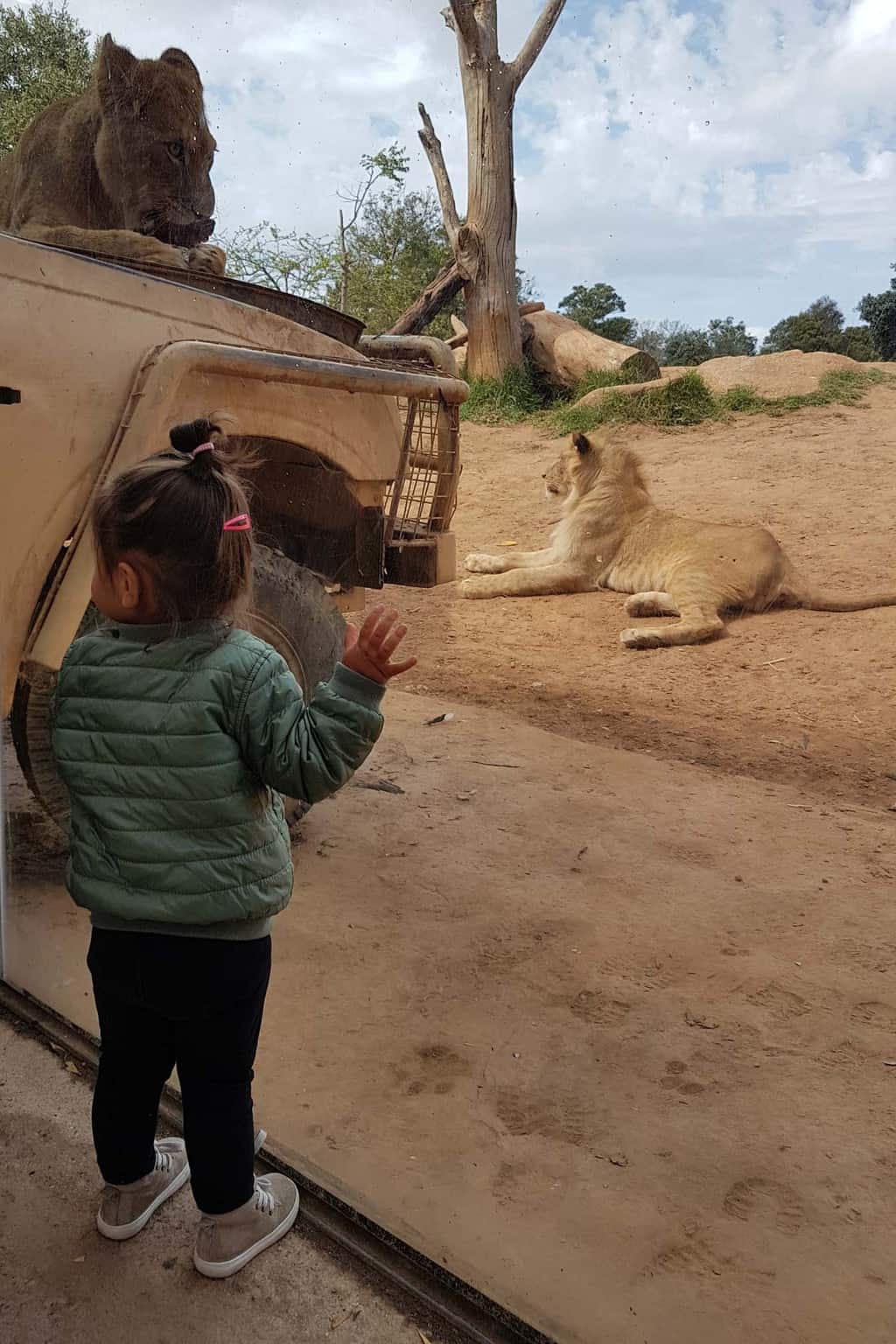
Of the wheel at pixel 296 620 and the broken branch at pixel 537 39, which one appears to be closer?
the broken branch at pixel 537 39

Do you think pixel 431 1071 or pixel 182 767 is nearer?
pixel 182 767

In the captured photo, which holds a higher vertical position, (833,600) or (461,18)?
(461,18)

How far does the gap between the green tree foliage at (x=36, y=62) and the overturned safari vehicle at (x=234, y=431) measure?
0.96 m

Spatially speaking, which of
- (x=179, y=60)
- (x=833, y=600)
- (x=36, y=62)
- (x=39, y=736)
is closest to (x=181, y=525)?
(x=39, y=736)

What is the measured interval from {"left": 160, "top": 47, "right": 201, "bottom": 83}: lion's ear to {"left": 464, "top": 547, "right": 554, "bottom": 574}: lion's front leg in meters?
3.09

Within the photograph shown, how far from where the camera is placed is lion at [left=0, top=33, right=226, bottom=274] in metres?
3.01

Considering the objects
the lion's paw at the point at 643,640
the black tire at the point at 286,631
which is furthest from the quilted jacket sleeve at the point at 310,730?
the lion's paw at the point at 643,640

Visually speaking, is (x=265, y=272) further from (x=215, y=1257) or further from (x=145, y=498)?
(x=215, y=1257)

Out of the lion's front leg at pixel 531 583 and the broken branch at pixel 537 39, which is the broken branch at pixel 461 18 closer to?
the broken branch at pixel 537 39

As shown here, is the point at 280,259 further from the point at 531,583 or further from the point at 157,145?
the point at 531,583

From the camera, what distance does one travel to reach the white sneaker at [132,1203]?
1711 mm

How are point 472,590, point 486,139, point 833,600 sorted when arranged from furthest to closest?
point 472,590, point 833,600, point 486,139

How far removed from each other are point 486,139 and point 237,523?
1771mm

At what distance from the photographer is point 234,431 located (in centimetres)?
246
